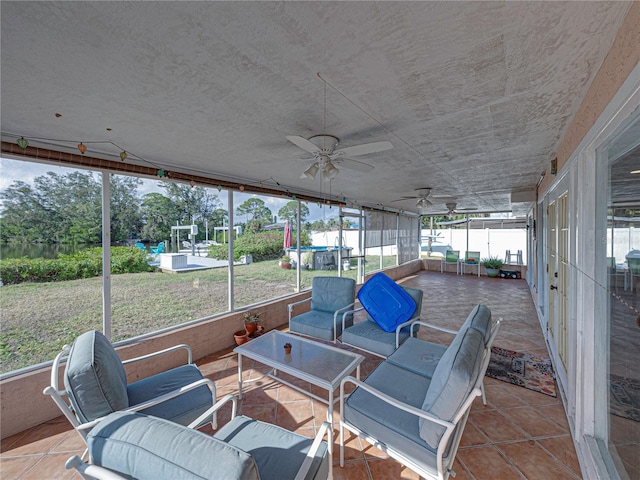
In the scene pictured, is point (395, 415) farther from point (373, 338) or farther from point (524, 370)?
point (524, 370)

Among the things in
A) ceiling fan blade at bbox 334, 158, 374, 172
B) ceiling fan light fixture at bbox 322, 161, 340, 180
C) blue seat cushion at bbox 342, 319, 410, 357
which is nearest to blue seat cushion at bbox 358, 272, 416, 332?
blue seat cushion at bbox 342, 319, 410, 357

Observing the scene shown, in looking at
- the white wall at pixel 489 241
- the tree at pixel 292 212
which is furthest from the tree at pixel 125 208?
the white wall at pixel 489 241

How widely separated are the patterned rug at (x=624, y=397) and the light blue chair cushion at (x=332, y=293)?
2.29 meters

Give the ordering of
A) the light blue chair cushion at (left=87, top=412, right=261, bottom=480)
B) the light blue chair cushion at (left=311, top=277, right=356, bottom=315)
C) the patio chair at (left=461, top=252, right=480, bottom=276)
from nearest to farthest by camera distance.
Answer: the light blue chair cushion at (left=87, top=412, right=261, bottom=480), the light blue chair cushion at (left=311, top=277, right=356, bottom=315), the patio chair at (left=461, top=252, right=480, bottom=276)

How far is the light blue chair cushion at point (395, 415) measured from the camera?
138 centimetres

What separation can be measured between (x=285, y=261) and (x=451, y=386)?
4104 mm

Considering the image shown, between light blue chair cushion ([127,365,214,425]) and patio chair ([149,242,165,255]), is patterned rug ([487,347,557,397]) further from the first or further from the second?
patio chair ([149,242,165,255])

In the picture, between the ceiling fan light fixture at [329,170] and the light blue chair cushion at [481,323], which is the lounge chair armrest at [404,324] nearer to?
the light blue chair cushion at [481,323]

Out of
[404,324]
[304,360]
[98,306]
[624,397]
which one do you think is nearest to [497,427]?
[624,397]

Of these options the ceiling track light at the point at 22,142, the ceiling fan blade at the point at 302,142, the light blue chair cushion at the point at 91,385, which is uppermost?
the ceiling track light at the point at 22,142

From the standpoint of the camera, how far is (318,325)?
10.3ft

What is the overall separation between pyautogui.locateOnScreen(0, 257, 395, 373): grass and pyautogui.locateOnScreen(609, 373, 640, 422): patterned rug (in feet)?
12.2

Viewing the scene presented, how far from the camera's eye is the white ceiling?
1021 mm

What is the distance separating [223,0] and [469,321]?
218cm
